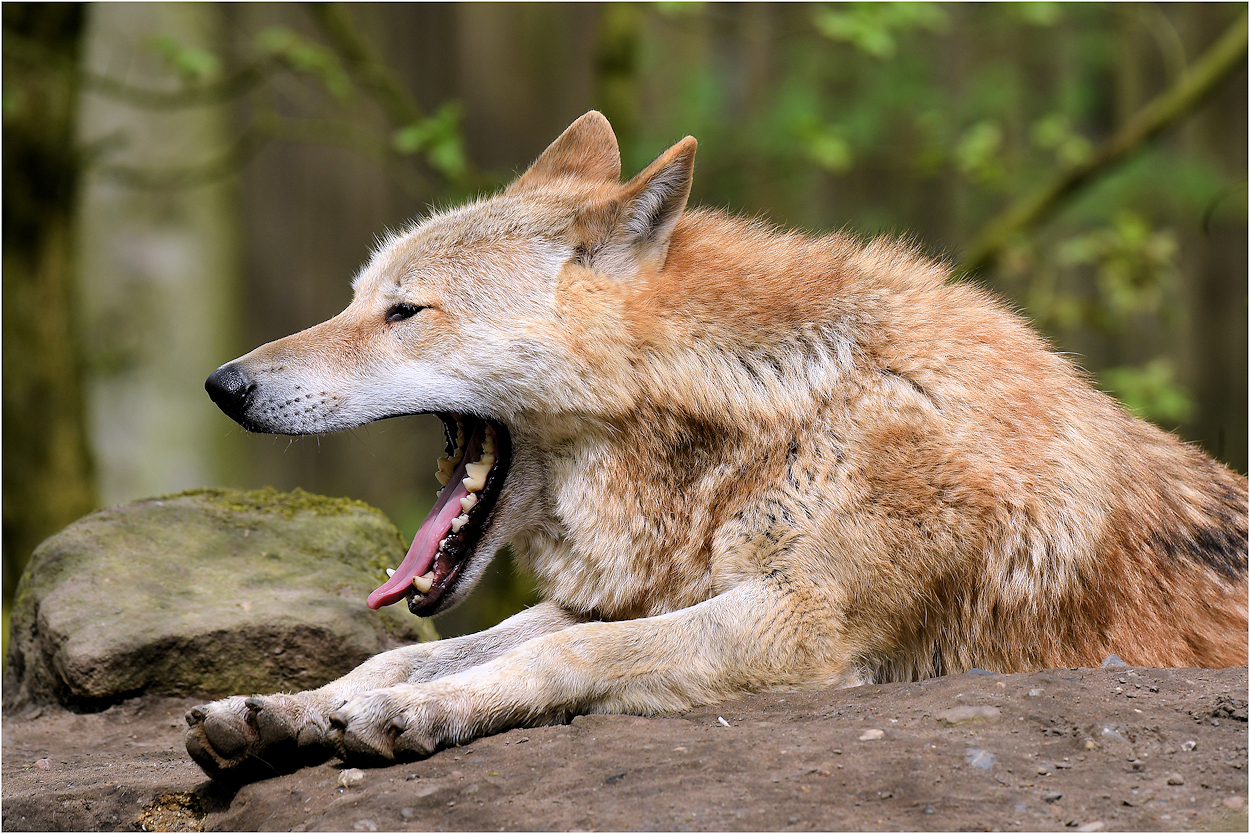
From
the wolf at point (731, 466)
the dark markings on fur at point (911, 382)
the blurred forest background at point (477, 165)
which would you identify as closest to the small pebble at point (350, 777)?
the wolf at point (731, 466)

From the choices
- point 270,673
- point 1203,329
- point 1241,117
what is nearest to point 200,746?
point 270,673

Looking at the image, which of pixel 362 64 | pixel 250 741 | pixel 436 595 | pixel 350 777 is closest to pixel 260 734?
pixel 250 741

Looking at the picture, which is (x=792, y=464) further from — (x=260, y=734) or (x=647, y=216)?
(x=260, y=734)

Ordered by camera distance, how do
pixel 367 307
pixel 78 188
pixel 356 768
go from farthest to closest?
pixel 78 188 < pixel 367 307 < pixel 356 768

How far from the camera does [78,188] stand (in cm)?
755

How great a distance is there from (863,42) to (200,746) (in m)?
5.71

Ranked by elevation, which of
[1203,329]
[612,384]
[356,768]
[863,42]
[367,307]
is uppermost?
[863,42]

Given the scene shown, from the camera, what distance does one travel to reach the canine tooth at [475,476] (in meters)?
3.74

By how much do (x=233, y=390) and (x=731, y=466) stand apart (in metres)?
1.65

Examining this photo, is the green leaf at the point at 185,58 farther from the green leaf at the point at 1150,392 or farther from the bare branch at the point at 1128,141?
the green leaf at the point at 1150,392

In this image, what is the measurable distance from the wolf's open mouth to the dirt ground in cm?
83

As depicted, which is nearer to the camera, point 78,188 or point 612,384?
point 612,384

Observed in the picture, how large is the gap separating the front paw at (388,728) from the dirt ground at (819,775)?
0.15ft

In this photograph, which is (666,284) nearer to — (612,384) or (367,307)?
(612,384)
